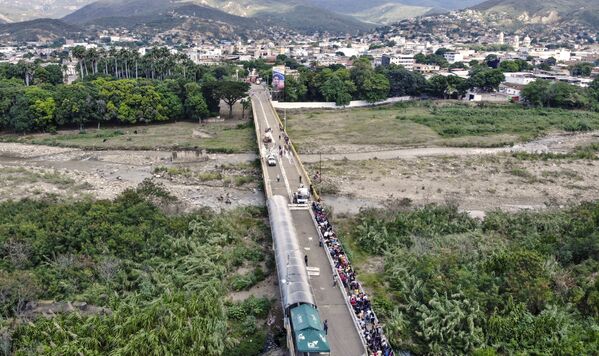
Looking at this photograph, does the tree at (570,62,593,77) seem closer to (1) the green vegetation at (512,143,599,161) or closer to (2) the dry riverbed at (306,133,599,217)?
(2) the dry riverbed at (306,133,599,217)

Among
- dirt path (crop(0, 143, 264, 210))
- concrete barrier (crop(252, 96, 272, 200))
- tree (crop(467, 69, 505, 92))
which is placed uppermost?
tree (crop(467, 69, 505, 92))

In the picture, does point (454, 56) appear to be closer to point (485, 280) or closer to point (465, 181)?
point (465, 181)

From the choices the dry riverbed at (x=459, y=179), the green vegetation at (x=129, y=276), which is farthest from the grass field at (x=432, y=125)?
the green vegetation at (x=129, y=276)

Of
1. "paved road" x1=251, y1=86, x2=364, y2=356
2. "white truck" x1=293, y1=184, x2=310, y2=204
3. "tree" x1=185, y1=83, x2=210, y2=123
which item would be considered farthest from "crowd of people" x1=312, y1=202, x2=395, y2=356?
"tree" x1=185, y1=83, x2=210, y2=123

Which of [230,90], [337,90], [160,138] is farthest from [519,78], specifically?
[160,138]

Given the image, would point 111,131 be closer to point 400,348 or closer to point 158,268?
point 158,268

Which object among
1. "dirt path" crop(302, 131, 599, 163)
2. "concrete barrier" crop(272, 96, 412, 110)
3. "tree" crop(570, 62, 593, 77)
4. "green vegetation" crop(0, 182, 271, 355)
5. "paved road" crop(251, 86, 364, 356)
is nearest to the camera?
"paved road" crop(251, 86, 364, 356)
